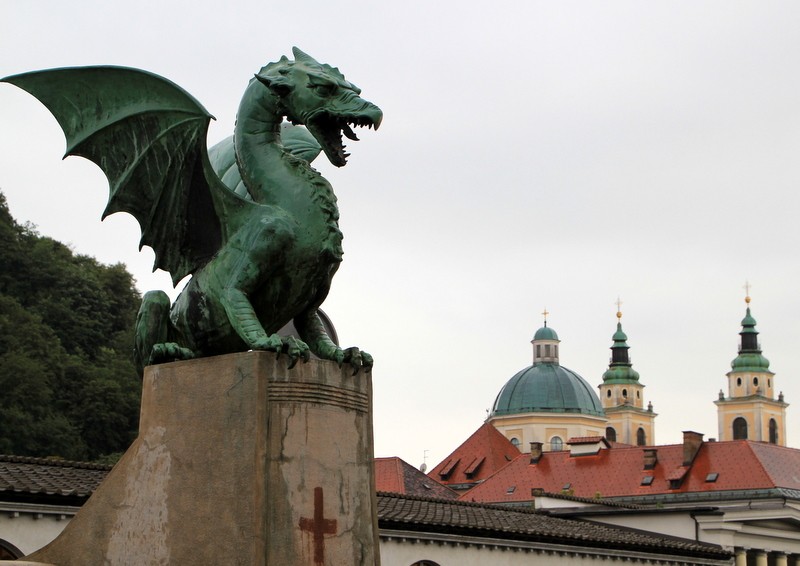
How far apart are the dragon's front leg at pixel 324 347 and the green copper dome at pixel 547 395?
349 ft

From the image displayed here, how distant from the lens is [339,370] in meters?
7.68

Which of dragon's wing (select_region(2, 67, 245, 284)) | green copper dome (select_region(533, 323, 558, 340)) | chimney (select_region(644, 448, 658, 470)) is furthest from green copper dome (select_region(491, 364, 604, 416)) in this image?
dragon's wing (select_region(2, 67, 245, 284))

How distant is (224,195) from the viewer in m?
8.06

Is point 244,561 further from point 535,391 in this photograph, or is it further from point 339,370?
point 535,391

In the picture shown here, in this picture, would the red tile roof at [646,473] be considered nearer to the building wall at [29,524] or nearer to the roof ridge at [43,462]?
the roof ridge at [43,462]

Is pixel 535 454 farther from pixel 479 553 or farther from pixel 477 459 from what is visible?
pixel 479 553

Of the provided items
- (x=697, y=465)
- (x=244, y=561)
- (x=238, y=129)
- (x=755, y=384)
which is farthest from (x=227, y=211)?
(x=755, y=384)

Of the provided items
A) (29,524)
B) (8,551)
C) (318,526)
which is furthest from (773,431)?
(318,526)

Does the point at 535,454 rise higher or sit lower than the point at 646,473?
higher

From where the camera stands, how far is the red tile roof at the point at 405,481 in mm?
59250

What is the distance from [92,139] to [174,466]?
2134 millimetres

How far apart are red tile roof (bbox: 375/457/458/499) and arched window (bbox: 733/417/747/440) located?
89909 mm

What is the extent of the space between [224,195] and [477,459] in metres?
97.4

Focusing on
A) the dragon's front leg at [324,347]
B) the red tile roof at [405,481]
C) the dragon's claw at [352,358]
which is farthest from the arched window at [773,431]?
the dragon's claw at [352,358]
